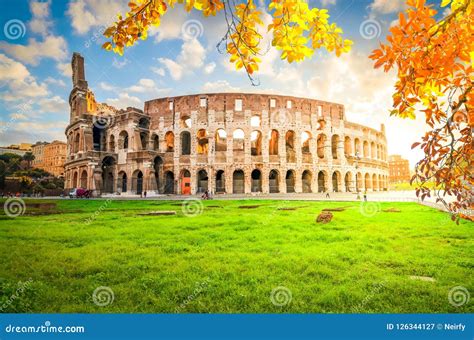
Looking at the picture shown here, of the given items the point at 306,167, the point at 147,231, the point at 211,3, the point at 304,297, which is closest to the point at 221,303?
the point at 304,297

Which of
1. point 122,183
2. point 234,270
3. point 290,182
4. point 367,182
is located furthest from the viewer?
point 367,182

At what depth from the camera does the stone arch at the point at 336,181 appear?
3650cm

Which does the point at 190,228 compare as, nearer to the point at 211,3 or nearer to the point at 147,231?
the point at 147,231

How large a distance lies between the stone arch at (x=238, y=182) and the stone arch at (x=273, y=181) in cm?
354

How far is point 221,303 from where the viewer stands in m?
2.87

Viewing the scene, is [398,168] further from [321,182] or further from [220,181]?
[220,181]

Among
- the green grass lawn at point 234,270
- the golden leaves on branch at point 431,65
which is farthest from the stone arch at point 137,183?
the golden leaves on branch at point 431,65

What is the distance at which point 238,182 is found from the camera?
109ft

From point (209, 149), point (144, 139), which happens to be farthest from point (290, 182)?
point (144, 139)

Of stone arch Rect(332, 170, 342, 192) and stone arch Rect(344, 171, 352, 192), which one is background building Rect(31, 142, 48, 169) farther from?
stone arch Rect(344, 171, 352, 192)

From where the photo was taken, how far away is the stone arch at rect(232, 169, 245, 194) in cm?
3291

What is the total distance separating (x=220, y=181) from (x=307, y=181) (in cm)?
1184

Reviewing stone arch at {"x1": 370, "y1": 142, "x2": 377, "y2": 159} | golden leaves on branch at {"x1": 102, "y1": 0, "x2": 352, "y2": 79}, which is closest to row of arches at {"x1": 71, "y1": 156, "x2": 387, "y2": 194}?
stone arch at {"x1": 370, "y1": 142, "x2": 377, "y2": 159}

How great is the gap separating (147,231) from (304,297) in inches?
202
